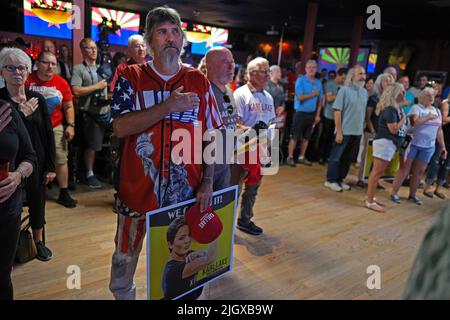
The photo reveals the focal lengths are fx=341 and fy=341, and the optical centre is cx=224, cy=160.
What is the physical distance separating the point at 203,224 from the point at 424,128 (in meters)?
3.62

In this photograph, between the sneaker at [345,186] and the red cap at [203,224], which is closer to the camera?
the red cap at [203,224]

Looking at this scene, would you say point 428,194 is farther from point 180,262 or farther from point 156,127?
point 156,127

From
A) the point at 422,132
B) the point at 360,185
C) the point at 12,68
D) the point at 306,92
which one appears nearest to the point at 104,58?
the point at 12,68

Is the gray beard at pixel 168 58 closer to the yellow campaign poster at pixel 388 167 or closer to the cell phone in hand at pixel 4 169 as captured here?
the cell phone in hand at pixel 4 169

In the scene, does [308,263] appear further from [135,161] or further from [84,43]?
[84,43]

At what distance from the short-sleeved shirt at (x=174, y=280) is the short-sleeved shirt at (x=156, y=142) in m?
0.29

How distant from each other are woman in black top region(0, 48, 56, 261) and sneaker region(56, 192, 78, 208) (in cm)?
76

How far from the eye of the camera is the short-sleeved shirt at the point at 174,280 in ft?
4.95

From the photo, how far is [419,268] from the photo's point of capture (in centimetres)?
38

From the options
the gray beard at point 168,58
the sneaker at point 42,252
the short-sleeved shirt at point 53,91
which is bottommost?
the sneaker at point 42,252

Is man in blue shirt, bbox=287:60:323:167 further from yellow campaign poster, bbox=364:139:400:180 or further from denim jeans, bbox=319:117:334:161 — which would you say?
yellow campaign poster, bbox=364:139:400:180

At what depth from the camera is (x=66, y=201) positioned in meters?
3.32

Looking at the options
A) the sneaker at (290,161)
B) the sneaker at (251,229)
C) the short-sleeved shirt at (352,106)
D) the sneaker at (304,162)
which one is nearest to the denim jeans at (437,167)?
the short-sleeved shirt at (352,106)
